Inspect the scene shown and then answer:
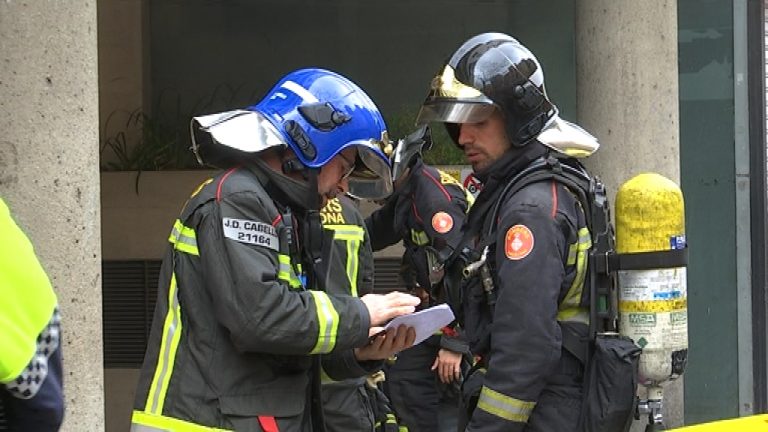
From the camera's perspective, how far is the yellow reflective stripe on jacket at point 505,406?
130 inches

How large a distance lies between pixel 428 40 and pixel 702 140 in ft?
6.90

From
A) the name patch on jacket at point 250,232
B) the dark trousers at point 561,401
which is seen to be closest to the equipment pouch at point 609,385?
the dark trousers at point 561,401

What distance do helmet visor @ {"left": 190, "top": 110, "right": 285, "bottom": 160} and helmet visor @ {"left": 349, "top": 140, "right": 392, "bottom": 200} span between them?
261 millimetres

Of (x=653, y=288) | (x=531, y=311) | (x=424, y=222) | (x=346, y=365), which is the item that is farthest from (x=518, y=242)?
(x=424, y=222)

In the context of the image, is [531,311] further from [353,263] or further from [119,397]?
[119,397]

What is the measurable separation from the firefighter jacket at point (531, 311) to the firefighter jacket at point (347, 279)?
1.57 feet

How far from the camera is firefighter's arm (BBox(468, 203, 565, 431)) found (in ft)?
10.7

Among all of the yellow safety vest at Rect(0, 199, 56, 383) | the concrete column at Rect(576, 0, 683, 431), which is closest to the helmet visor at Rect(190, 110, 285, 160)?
the yellow safety vest at Rect(0, 199, 56, 383)

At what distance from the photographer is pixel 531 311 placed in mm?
3260

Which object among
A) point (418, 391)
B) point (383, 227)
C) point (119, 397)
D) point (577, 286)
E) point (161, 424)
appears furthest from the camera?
point (119, 397)

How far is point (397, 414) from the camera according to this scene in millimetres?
5934

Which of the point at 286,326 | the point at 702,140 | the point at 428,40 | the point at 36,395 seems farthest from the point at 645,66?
the point at 36,395

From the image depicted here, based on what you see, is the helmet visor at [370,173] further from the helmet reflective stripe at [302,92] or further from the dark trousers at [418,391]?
the dark trousers at [418,391]

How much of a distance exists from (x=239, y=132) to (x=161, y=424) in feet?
2.65
